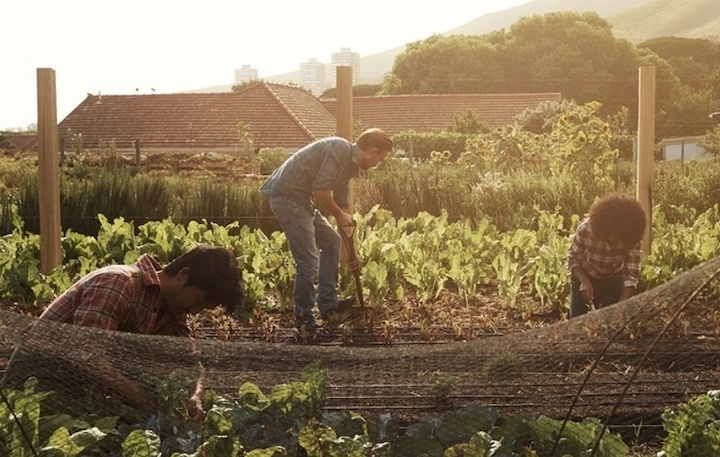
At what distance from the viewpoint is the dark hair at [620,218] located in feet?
14.5

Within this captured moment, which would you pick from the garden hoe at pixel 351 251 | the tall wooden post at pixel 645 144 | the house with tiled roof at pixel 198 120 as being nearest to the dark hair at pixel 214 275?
the garden hoe at pixel 351 251

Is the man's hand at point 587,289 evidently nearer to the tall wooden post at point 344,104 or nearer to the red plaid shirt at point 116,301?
the red plaid shirt at point 116,301

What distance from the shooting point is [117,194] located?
855 cm

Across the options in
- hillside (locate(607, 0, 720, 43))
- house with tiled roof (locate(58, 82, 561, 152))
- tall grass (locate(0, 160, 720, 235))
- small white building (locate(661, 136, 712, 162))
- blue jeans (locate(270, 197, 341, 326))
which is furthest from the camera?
hillside (locate(607, 0, 720, 43))

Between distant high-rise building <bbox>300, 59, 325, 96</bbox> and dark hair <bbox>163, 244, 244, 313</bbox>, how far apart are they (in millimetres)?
182236

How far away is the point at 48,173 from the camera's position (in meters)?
6.85

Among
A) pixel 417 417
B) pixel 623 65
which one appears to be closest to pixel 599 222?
pixel 417 417

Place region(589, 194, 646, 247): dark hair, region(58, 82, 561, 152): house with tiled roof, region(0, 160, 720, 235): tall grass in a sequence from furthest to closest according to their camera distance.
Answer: region(58, 82, 561, 152): house with tiled roof < region(0, 160, 720, 235): tall grass < region(589, 194, 646, 247): dark hair

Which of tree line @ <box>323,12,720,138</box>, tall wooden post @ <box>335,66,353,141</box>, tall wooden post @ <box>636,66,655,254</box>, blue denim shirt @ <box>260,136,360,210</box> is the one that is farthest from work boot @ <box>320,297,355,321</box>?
tree line @ <box>323,12,720,138</box>

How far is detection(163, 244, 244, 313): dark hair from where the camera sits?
3074 millimetres

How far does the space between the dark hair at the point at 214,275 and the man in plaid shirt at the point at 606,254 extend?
6.58 feet

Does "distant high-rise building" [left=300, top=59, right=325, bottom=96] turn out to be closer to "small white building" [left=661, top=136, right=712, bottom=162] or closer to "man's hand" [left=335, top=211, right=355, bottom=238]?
"small white building" [left=661, top=136, right=712, bottom=162]

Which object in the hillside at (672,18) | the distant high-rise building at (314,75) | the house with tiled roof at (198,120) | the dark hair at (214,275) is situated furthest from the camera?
the distant high-rise building at (314,75)

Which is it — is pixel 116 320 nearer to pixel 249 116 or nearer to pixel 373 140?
→ pixel 373 140
